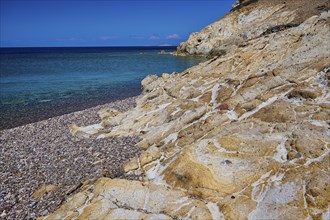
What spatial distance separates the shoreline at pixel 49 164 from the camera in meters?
13.4

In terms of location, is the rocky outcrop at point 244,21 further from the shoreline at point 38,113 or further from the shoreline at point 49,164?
the shoreline at point 49,164

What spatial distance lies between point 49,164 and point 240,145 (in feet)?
38.4

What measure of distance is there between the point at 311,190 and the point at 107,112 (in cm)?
2152

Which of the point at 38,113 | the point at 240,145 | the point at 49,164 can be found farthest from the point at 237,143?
the point at 38,113

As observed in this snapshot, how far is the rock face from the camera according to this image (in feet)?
34.8

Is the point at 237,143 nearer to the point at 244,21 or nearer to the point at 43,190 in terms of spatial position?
the point at 43,190

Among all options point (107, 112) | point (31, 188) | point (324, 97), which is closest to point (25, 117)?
point (107, 112)

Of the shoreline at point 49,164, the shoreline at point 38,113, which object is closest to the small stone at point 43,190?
the shoreline at point 49,164

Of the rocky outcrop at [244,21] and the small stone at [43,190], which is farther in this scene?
the rocky outcrop at [244,21]

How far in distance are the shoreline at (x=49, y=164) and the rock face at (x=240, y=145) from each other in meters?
1.42

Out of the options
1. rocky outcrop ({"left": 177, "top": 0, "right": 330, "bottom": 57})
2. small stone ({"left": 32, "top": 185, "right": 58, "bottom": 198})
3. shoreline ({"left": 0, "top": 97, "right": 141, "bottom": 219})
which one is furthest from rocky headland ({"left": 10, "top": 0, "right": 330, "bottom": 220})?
rocky outcrop ({"left": 177, "top": 0, "right": 330, "bottom": 57})

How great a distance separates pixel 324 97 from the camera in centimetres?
1480

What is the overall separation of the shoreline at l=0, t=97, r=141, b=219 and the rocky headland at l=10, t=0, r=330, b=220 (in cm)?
110

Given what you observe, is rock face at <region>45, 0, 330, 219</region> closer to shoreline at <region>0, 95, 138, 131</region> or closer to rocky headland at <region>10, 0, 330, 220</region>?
rocky headland at <region>10, 0, 330, 220</region>
